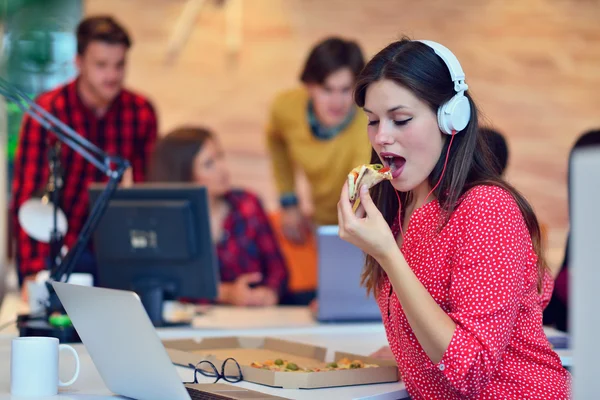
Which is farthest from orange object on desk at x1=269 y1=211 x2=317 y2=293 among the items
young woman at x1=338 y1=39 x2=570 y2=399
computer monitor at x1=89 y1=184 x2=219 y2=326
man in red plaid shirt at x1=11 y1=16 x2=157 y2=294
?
young woman at x1=338 y1=39 x2=570 y2=399

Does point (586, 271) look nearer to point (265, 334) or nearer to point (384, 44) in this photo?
point (265, 334)

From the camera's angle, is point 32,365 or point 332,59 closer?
point 32,365

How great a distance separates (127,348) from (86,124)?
8.09ft

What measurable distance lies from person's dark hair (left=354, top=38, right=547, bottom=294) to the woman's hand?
163 millimetres

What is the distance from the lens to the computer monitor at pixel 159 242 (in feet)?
8.36

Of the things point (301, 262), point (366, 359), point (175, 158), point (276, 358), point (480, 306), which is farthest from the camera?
point (301, 262)

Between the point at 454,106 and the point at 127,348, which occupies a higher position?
the point at 454,106

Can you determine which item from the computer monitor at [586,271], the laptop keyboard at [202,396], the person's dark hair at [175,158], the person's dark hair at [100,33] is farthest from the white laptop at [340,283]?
the computer monitor at [586,271]

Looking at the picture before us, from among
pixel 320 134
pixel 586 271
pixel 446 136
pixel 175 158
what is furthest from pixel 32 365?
pixel 320 134

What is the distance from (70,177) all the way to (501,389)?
2.51 m

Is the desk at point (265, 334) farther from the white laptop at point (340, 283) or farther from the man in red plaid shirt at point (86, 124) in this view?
the man in red plaid shirt at point (86, 124)

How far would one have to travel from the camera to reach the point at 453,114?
1.52 metres

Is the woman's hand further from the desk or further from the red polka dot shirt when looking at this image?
the desk

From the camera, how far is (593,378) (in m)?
0.85
